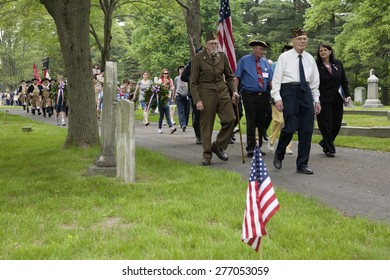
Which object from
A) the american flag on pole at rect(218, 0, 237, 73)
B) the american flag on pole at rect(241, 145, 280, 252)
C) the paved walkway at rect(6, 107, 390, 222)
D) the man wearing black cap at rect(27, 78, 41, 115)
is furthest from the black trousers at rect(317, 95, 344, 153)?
the man wearing black cap at rect(27, 78, 41, 115)

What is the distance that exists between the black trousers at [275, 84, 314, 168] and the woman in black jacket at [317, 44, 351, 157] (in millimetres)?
1765

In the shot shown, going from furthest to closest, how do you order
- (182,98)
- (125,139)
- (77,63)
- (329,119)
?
1. (182,98)
2. (77,63)
3. (329,119)
4. (125,139)

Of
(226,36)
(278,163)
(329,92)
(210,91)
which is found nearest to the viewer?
(278,163)

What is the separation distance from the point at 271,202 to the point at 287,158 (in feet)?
19.7

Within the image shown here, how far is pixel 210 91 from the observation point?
8.95 meters

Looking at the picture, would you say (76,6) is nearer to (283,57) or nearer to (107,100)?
(107,100)

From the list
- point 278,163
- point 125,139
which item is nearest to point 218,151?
point 278,163

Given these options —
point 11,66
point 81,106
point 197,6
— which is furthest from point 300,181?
point 11,66

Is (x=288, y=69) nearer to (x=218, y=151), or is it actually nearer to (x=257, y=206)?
(x=218, y=151)

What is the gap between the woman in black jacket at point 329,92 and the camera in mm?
9570

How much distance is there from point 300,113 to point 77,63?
4.78 metres

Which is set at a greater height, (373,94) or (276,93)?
(373,94)

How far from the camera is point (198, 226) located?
15.7 ft

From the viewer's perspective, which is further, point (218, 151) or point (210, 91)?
point (218, 151)
